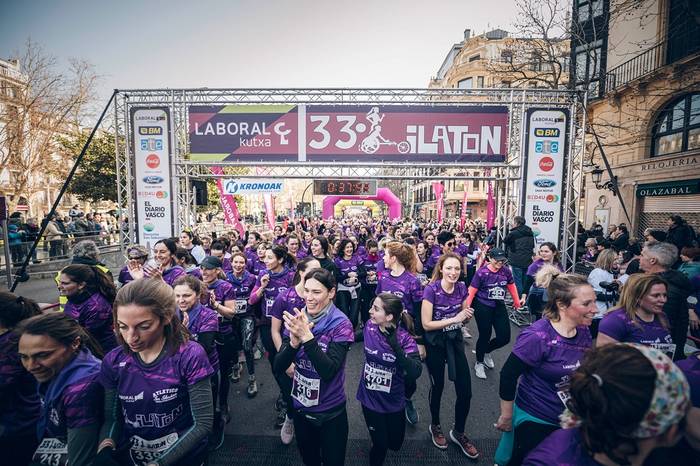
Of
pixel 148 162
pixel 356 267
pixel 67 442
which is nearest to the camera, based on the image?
pixel 67 442

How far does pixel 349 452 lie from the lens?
11.2ft

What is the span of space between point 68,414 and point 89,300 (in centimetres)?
195

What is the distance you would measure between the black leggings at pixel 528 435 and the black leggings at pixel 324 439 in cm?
136

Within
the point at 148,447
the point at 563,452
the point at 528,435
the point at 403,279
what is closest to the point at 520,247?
the point at 403,279

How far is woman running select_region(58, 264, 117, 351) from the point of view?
10.7ft

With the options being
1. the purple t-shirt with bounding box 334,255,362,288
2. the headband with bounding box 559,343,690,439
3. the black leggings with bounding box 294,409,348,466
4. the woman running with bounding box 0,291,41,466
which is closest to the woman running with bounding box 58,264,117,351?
the woman running with bounding box 0,291,41,466

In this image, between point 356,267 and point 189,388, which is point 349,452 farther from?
point 356,267

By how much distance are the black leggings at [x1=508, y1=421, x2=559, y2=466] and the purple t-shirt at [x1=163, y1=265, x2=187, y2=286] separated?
457 centimetres

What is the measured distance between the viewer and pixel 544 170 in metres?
9.06

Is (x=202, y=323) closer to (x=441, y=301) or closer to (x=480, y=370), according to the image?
(x=441, y=301)

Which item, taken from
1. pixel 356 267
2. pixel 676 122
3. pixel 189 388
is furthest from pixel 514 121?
pixel 189 388

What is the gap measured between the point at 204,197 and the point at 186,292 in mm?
9237

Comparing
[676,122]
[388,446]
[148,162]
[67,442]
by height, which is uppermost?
[676,122]

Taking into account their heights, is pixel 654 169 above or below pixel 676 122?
below
